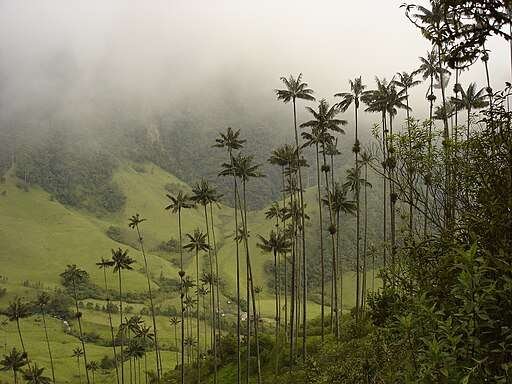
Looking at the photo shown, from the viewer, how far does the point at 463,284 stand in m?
5.84

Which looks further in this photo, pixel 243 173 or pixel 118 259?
pixel 118 259

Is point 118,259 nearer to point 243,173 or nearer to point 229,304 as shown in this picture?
point 243,173

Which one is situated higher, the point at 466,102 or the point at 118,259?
the point at 466,102

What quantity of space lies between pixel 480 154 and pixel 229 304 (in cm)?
19127

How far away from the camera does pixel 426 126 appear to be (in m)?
15.5

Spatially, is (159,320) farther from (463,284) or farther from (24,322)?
(463,284)

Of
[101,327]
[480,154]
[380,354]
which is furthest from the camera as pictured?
[101,327]

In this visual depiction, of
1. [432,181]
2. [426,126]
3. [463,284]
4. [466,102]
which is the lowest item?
[463,284]

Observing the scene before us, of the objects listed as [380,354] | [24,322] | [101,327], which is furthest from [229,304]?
[380,354]

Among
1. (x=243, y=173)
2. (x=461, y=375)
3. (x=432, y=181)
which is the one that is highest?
(x=243, y=173)

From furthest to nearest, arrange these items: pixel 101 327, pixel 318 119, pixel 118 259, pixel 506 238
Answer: pixel 101 327, pixel 118 259, pixel 318 119, pixel 506 238

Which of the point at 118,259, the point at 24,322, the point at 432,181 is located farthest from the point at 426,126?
the point at 24,322

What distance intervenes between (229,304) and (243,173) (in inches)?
6076

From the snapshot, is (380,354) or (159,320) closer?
(380,354)
